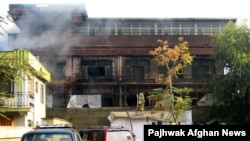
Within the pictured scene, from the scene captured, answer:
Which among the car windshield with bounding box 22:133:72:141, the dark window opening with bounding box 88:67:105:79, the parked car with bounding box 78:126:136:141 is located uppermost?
the dark window opening with bounding box 88:67:105:79

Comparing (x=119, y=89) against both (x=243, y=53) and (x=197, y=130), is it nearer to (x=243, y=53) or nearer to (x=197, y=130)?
(x=243, y=53)

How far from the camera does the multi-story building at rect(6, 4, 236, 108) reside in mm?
49031

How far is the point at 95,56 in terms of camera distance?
1972 inches

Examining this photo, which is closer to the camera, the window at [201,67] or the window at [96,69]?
the window at [96,69]

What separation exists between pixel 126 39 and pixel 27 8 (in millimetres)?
10462

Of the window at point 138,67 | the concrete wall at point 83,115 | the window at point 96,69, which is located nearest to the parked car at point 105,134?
the concrete wall at point 83,115

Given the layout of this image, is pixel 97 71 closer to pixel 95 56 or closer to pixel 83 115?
pixel 95 56

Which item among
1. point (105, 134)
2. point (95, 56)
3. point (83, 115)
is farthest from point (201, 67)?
point (105, 134)

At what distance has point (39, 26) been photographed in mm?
52844

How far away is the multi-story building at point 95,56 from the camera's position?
49.0m

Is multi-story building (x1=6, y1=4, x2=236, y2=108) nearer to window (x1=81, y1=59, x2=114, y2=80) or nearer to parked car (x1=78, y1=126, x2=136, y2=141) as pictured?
window (x1=81, y1=59, x2=114, y2=80)

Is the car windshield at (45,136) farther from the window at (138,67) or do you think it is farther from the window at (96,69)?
the window at (138,67)

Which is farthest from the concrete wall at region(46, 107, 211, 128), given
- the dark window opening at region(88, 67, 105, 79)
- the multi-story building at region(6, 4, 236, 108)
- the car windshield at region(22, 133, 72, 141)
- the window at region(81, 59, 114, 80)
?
the car windshield at region(22, 133, 72, 141)

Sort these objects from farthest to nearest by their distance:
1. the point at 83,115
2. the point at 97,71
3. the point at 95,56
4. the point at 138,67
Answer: the point at 138,67 < the point at 97,71 < the point at 95,56 < the point at 83,115
